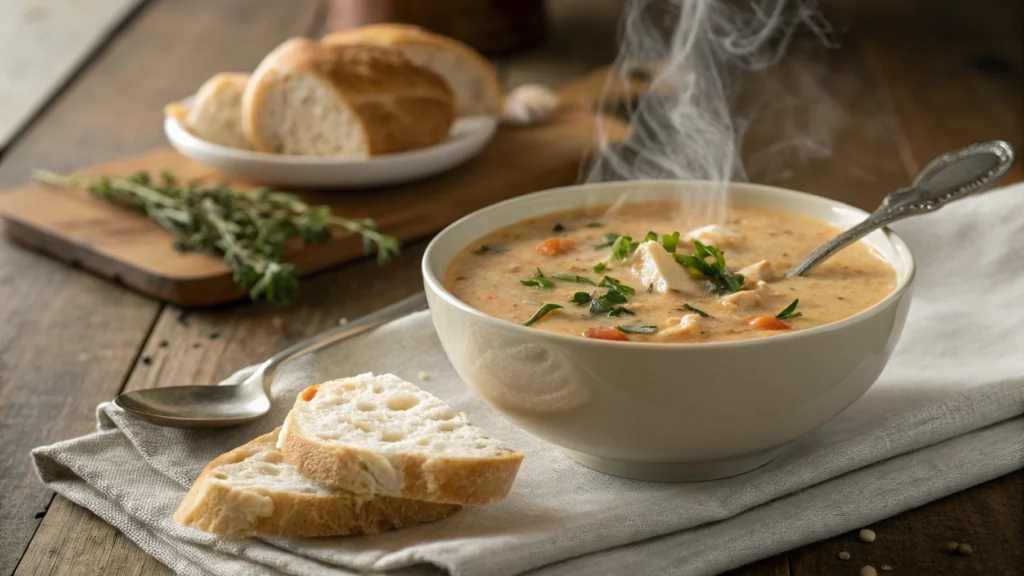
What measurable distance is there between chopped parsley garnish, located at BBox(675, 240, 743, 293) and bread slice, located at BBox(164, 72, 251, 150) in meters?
2.13

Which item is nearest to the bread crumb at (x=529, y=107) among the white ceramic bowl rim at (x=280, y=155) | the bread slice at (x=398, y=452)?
the white ceramic bowl rim at (x=280, y=155)

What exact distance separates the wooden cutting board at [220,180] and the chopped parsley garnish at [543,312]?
133cm

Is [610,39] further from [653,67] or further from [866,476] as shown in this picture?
[866,476]

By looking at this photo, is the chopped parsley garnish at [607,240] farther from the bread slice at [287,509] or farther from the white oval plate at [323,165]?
the white oval plate at [323,165]

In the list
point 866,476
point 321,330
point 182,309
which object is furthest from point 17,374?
point 866,476

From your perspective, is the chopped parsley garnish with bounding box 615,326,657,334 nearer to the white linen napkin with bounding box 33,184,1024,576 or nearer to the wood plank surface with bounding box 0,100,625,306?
the white linen napkin with bounding box 33,184,1024,576

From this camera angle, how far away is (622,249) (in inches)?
94.6

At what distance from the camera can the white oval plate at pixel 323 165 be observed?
3.68 meters

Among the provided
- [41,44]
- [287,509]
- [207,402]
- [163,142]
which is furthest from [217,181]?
[41,44]

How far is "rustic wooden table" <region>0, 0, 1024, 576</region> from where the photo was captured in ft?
6.84

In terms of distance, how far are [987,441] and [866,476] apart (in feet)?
0.96

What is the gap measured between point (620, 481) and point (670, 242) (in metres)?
0.54

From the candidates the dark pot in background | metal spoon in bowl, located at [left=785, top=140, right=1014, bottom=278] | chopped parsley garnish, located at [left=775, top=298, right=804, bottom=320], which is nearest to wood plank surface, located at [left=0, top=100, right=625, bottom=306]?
the dark pot in background

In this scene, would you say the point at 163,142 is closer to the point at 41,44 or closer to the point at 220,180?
the point at 220,180
